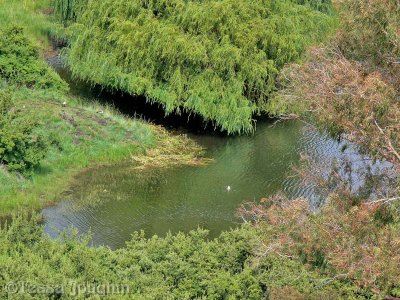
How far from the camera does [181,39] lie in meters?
20.2

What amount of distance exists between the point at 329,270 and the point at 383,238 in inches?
43.0

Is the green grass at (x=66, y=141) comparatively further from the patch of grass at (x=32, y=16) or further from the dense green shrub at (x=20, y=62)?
the patch of grass at (x=32, y=16)

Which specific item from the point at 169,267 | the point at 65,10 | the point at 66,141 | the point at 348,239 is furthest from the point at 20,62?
the point at 348,239

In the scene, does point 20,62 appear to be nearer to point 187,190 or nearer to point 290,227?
point 187,190

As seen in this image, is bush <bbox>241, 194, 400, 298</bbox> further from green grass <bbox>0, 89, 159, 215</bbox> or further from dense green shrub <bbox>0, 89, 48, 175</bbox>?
dense green shrub <bbox>0, 89, 48, 175</bbox>

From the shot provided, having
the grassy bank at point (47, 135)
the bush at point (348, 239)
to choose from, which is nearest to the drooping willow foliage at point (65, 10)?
the grassy bank at point (47, 135)

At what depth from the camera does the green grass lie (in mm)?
16391

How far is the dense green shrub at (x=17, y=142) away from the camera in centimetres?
→ 1636

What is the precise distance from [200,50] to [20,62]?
16.4 ft

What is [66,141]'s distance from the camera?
61.6ft

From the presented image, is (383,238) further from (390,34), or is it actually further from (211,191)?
(211,191)

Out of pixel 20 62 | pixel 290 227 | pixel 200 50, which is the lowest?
pixel 20 62

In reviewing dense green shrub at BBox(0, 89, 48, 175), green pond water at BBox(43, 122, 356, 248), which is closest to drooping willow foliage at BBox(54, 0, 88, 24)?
green pond water at BBox(43, 122, 356, 248)

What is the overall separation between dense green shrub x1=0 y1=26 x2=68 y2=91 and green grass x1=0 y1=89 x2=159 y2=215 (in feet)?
1.15
